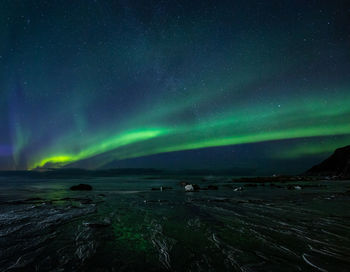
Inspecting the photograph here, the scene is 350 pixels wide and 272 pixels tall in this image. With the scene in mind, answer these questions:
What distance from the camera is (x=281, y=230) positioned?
7.45m

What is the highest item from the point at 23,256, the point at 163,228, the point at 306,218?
the point at 23,256

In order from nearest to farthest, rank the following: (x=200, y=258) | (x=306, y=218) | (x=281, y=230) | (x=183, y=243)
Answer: (x=200, y=258)
(x=183, y=243)
(x=281, y=230)
(x=306, y=218)

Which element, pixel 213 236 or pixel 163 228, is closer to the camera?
pixel 213 236

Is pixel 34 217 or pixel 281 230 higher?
pixel 34 217

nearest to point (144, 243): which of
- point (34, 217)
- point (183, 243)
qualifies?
point (183, 243)

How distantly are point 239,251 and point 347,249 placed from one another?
292 centimetres

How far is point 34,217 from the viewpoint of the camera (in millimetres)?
9875

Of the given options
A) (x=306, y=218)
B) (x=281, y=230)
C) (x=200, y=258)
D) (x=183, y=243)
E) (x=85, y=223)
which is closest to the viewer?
(x=200, y=258)

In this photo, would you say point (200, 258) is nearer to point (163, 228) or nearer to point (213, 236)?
point (213, 236)

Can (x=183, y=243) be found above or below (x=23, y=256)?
below

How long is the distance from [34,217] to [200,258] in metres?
9.25

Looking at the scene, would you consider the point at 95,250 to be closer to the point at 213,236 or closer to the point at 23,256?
the point at 23,256

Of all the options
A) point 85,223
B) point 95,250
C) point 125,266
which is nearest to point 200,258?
point 125,266

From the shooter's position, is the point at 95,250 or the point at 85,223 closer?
the point at 95,250
